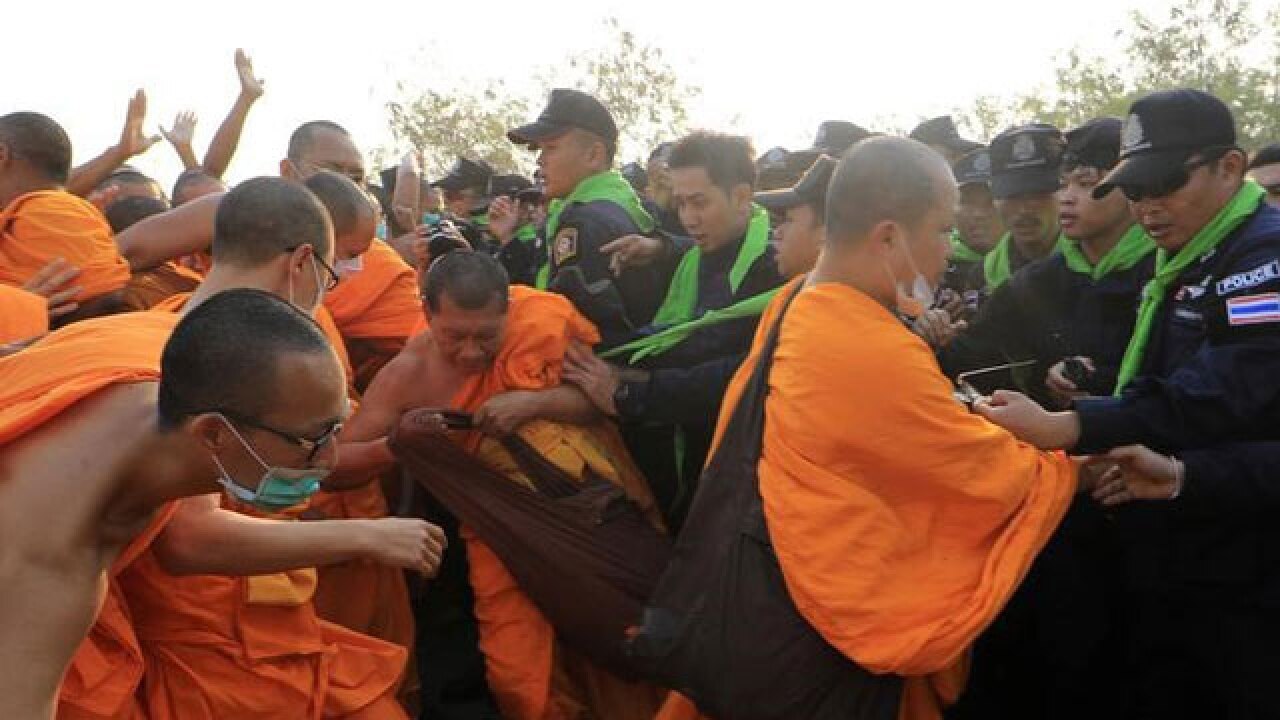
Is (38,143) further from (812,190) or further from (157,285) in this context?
(812,190)

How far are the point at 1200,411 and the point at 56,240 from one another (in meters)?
4.03

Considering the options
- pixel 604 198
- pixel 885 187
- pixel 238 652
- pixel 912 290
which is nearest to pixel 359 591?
pixel 238 652

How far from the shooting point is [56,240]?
4.74m

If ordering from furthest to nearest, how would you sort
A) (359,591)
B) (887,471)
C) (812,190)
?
1. (359,591)
2. (812,190)
3. (887,471)

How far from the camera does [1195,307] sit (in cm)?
331

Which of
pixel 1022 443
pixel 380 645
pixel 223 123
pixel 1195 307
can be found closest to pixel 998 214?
pixel 1195 307

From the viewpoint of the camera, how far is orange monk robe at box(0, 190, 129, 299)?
4621mm

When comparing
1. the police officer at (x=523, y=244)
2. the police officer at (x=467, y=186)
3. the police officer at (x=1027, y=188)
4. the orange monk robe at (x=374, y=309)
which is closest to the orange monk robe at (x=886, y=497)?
the police officer at (x=1027, y=188)

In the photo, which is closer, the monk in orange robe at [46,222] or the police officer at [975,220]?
the monk in orange robe at [46,222]

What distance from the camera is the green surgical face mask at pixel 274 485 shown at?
243 cm

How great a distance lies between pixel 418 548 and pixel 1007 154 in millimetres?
2843

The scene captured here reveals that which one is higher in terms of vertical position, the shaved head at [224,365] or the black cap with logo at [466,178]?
the shaved head at [224,365]

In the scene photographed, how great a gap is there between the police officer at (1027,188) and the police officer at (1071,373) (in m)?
0.22

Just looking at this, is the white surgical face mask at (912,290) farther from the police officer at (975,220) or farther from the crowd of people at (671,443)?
the police officer at (975,220)
